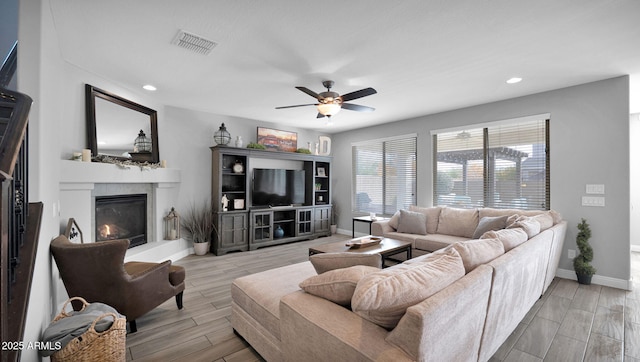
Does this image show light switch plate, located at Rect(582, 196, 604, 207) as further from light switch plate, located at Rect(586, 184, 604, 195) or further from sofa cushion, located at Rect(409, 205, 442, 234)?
sofa cushion, located at Rect(409, 205, 442, 234)

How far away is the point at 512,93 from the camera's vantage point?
4102 millimetres

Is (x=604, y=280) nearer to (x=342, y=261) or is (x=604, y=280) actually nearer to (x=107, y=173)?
(x=342, y=261)

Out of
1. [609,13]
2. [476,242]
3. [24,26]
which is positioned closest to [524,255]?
[476,242]

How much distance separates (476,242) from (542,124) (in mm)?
3369

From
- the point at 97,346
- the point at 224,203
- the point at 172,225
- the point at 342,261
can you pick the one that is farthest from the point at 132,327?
the point at 224,203

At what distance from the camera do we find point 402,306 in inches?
49.2

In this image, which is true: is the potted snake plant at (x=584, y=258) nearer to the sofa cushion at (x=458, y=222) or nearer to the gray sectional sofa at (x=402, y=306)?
the sofa cushion at (x=458, y=222)

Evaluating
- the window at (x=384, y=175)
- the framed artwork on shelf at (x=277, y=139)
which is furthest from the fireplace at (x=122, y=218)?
the window at (x=384, y=175)

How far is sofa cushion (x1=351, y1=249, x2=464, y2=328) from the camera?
1189mm

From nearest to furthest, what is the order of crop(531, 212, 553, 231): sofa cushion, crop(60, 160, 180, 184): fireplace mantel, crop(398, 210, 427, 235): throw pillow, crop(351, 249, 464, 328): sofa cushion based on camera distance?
crop(351, 249, 464, 328): sofa cushion
crop(60, 160, 180, 184): fireplace mantel
crop(531, 212, 553, 231): sofa cushion
crop(398, 210, 427, 235): throw pillow

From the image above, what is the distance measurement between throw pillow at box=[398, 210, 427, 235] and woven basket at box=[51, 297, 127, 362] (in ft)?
12.9

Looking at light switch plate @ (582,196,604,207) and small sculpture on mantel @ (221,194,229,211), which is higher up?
light switch plate @ (582,196,604,207)

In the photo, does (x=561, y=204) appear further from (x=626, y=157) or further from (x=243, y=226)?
(x=243, y=226)

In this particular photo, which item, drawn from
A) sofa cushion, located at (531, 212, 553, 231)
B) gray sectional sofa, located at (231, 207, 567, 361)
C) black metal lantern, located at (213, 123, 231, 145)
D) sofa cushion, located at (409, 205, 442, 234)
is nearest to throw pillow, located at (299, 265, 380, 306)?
gray sectional sofa, located at (231, 207, 567, 361)
